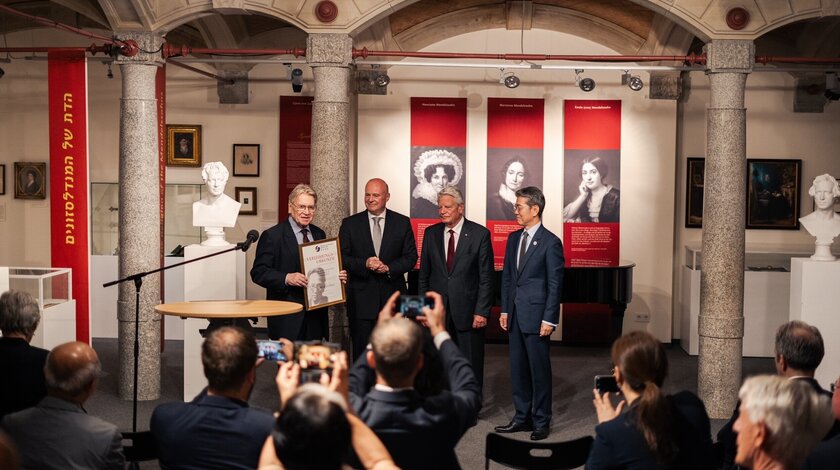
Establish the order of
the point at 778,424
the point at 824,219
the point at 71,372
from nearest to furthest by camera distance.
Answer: the point at 778,424
the point at 71,372
the point at 824,219

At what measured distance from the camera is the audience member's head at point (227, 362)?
11.1 ft

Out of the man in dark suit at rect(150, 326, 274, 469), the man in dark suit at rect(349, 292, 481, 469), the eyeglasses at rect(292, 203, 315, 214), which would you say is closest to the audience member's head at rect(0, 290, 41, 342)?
the man in dark suit at rect(150, 326, 274, 469)

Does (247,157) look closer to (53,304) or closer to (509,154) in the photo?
(509,154)

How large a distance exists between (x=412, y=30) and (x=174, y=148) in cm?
337

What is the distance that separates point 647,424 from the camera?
3.50m

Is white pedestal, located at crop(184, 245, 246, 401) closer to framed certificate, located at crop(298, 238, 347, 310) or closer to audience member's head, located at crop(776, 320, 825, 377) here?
framed certificate, located at crop(298, 238, 347, 310)

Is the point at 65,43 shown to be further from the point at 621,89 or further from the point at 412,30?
the point at 621,89

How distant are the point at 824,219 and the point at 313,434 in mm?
7230

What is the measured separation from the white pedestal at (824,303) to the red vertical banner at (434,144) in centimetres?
469

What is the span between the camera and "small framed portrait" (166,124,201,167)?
12.4 m

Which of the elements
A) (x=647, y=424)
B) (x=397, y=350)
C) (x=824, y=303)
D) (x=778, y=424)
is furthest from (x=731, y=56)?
(x=397, y=350)

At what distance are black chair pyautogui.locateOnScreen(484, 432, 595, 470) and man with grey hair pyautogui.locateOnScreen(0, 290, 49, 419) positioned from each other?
213 cm

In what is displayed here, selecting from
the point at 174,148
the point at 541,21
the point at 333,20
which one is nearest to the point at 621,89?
the point at 541,21

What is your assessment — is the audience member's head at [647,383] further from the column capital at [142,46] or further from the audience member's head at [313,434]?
the column capital at [142,46]
